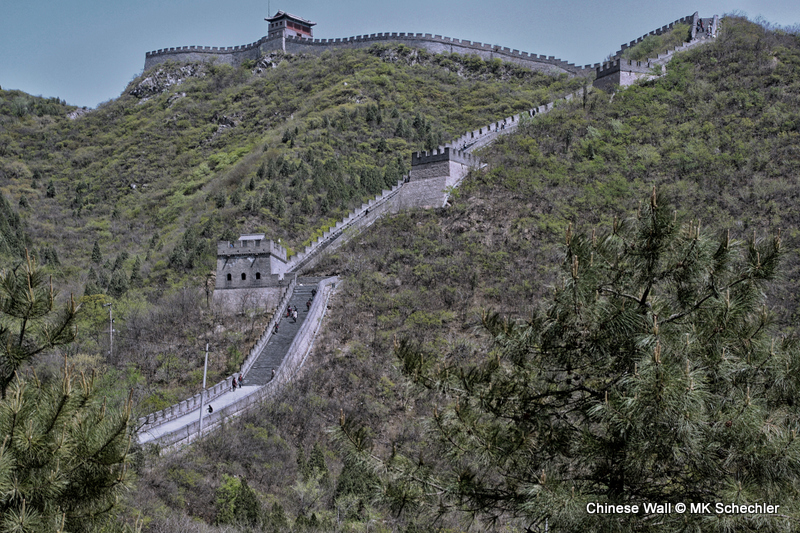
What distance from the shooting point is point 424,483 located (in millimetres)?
12117

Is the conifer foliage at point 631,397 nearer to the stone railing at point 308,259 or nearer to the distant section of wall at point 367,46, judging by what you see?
the stone railing at point 308,259

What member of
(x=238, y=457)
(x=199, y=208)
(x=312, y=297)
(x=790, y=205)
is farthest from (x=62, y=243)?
(x=790, y=205)

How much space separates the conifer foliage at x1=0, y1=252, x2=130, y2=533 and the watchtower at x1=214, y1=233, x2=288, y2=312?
1288 inches

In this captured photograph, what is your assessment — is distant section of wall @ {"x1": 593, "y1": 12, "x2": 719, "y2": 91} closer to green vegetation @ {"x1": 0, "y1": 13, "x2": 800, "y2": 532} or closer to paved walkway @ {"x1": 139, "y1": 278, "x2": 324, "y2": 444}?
green vegetation @ {"x1": 0, "y1": 13, "x2": 800, "y2": 532}

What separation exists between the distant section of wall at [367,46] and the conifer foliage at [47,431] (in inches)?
2862

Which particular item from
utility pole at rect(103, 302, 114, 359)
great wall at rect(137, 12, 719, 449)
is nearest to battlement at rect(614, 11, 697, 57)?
great wall at rect(137, 12, 719, 449)

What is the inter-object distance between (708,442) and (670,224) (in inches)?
107

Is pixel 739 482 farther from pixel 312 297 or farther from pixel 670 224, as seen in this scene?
pixel 312 297

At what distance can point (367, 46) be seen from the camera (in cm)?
9019

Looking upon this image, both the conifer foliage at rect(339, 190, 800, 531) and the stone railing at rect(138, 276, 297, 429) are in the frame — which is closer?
the conifer foliage at rect(339, 190, 800, 531)

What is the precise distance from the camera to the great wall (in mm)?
30172

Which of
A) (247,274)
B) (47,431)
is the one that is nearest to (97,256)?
(247,274)

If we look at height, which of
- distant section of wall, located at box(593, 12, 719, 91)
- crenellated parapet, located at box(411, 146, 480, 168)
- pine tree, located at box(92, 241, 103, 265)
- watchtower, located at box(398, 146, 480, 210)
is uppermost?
distant section of wall, located at box(593, 12, 719, 91)

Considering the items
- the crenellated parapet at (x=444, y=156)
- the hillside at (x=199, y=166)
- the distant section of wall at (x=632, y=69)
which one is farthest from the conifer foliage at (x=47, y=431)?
the distant section of wall at (x=632, y=69)
